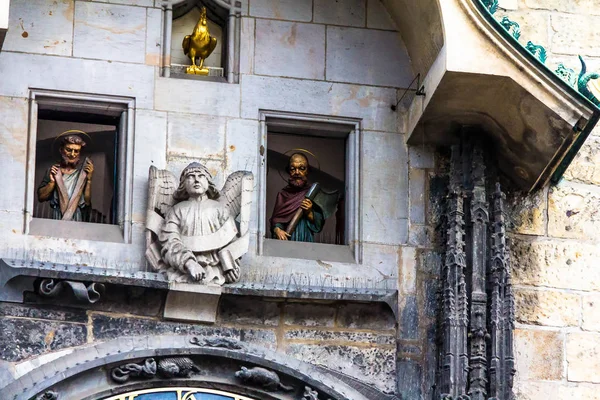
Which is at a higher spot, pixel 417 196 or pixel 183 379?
pixel 417 196

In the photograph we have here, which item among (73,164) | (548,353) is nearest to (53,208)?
(73,164)

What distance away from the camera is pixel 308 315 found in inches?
503

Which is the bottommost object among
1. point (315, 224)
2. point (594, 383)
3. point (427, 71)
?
point (594, 383)

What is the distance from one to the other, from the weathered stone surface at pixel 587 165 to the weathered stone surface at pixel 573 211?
5 centimetres

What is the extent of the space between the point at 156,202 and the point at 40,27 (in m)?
1.22

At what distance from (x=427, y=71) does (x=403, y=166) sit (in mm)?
560

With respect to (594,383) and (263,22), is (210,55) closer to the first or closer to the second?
(263,22)

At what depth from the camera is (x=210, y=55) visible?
1348 centimetres

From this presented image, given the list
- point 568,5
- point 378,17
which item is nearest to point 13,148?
point 378,17

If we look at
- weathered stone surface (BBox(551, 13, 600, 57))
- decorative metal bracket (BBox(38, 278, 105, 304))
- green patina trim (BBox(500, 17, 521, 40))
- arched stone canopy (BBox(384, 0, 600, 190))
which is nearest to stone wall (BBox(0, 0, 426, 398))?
decorative metal bracket (BBox(38, 278, 105, 304))

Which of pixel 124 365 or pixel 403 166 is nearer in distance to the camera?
pixel 124 365

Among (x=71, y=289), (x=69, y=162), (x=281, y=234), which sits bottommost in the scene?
(x=71, y=289)

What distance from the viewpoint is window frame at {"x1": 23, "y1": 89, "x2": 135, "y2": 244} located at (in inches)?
503

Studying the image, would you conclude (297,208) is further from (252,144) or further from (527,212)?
(527,212)
